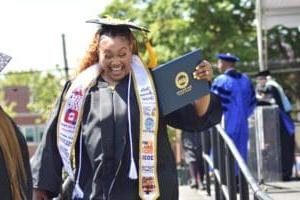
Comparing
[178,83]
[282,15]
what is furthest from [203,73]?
[282,15]

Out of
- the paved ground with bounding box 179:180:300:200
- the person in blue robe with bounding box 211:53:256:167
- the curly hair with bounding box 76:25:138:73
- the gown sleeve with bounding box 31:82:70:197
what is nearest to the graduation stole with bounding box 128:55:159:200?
the curly hair with bounding box 76:25:138:73

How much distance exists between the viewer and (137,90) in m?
3.99

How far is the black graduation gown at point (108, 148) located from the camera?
3.86 meters

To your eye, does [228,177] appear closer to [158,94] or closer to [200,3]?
[158,94]

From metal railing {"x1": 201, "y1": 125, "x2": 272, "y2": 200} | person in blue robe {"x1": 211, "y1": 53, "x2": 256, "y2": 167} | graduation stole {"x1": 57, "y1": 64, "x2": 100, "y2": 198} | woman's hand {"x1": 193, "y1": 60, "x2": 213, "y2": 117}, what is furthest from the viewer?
person in blue robe {"x1": 211, "y1": 53, "x2": 256, "y2": 167}

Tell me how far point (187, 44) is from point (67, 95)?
20.1 meters

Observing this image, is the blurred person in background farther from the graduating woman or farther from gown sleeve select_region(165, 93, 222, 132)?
gown sleeve select_region(165, 93, 222, 132)

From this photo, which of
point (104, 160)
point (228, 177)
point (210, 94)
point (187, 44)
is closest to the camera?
point (104, 160)

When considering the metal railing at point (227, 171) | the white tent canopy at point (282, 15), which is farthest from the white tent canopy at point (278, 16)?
the metal railing at point (227, 171)

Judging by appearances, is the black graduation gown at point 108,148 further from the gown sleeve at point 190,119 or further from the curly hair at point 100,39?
the curly hair at point 100,39

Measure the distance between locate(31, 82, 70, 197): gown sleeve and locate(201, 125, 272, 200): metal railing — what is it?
1.00 meters

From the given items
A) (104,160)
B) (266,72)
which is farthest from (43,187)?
(266,72)

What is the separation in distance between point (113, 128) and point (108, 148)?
105mm

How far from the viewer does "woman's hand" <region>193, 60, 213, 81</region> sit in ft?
13.5
